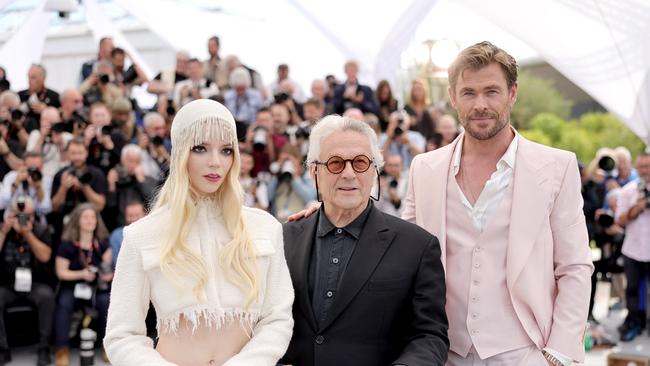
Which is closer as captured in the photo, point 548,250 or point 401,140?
point 548,250

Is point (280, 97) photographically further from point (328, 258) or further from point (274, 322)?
point (274, 322)

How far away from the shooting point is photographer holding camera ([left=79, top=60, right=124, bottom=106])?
811cm

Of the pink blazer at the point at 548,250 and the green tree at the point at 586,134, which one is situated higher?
the green tree at the point at 586,134

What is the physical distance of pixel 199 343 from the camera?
232 cm

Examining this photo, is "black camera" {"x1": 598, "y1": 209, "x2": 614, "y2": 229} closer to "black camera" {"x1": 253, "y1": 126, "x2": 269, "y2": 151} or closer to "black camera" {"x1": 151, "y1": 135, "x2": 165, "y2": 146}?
"black camera" {"x1": 253, "y1": 126, "x2": 269, "y2": 151}

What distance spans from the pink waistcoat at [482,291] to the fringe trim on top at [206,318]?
2.20 feet

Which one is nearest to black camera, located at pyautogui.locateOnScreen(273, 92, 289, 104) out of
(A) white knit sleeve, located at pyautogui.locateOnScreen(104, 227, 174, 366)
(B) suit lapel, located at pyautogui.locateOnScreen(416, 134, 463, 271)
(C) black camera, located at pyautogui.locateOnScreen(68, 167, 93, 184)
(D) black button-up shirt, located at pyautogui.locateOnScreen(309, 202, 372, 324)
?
(C) black camera, located at pyautogui.locateOnScreen(68, 167, 93, 184)

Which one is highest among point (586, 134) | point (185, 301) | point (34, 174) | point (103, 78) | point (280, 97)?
point (586, 134)

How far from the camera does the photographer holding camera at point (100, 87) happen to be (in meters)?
8.11

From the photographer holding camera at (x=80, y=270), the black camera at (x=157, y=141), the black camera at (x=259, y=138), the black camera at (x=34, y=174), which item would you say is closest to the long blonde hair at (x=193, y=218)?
the photographer holding camera at (x=80, y=270)

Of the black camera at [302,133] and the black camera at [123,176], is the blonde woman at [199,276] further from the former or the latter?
the black camera at [302,133]

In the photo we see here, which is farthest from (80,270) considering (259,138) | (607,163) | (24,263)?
(607,163)

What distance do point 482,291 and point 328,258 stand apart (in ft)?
1.62

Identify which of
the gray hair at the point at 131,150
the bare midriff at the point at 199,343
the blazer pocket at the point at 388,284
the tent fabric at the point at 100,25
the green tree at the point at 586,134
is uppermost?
the tent fabric at the point at 100,25
